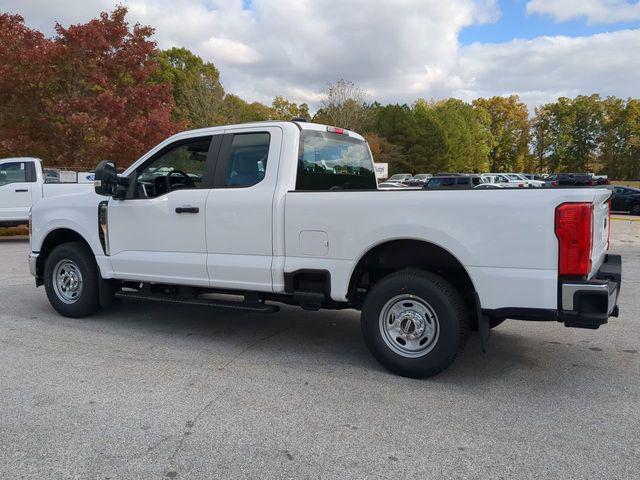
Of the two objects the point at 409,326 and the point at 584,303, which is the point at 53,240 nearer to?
the point at 409,326

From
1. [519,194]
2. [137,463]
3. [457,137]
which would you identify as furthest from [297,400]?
[457,137]

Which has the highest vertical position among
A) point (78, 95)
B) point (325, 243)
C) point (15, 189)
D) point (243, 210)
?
point (78, 95)

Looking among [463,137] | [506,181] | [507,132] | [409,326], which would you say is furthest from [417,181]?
[507,132]

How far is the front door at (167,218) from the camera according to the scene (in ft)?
17.0

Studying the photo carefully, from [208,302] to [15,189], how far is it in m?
10.9

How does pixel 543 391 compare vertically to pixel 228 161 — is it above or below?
below

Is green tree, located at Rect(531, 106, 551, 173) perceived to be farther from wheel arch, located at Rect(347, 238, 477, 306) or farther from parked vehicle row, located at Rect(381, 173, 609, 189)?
wheel arch, located at Rect(347, 238, 477, 306)

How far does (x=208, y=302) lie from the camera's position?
17.5 ft

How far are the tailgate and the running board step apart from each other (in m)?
2.67

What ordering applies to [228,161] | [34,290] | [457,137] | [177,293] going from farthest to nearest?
[457,137]
[34,290]
[177,293]
[228,161]

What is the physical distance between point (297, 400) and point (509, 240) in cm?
193

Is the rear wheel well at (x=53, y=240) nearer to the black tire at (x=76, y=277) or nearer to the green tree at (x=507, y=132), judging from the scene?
the black tire at (x=76, y=277)

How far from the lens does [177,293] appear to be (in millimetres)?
5660

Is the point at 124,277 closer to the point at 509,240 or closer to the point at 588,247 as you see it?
the point at 509,240
